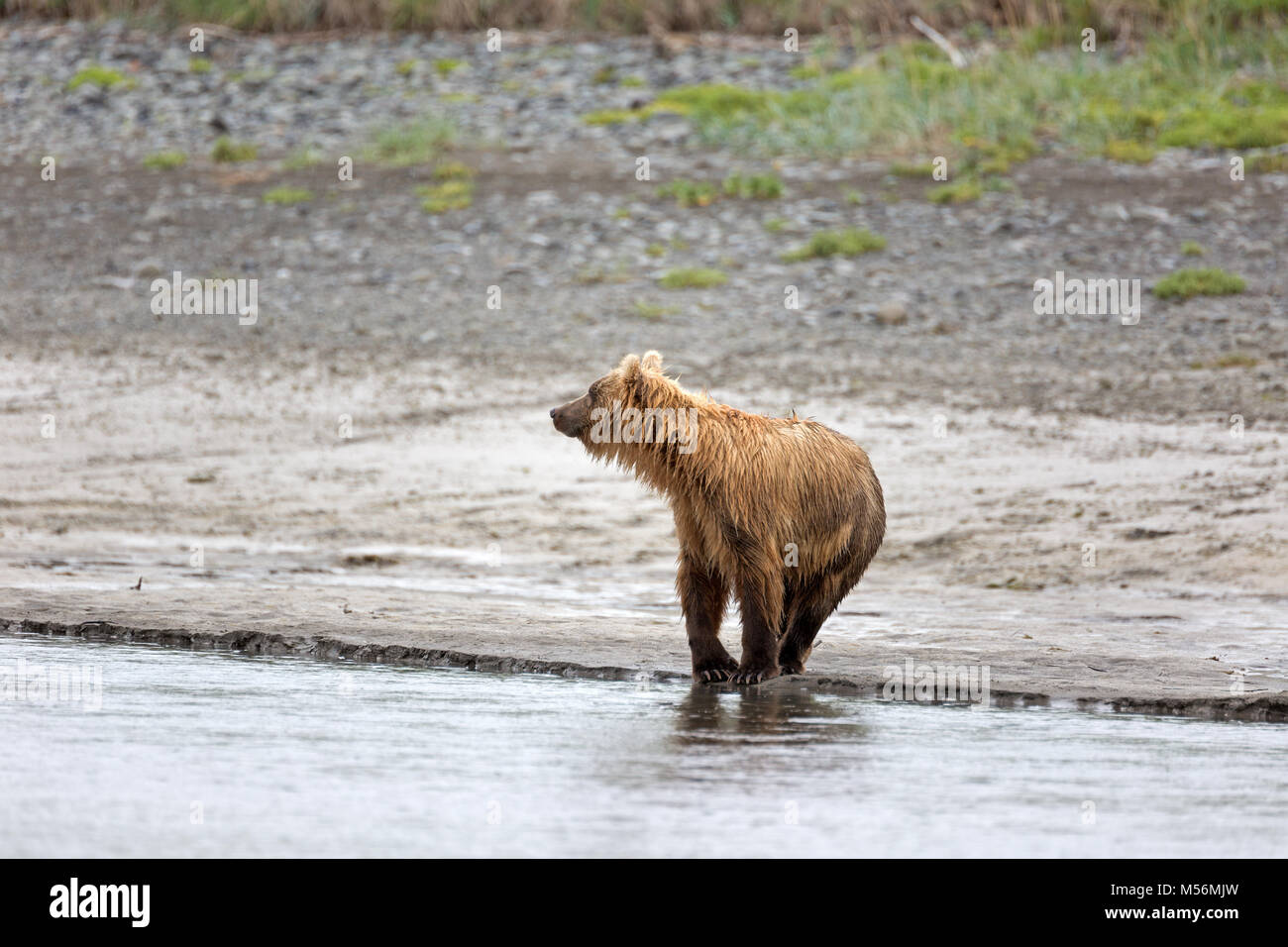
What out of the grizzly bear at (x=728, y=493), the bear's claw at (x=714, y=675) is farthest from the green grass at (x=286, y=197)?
the bear's claw at (x=714, y=675)

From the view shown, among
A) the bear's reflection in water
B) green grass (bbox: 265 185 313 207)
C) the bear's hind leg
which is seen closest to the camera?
the bear's reflection in water

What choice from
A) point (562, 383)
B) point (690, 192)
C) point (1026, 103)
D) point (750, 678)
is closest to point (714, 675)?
point (750, 678)

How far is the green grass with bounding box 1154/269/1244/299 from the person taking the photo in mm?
16781

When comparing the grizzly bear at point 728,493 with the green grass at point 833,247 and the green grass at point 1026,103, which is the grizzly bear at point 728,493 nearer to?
the green grass at point 833,247

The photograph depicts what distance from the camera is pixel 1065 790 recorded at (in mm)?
6289

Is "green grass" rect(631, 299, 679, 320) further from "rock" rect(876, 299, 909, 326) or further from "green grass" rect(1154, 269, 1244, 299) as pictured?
"green grass" rect(1154, 269, 1244, 299)

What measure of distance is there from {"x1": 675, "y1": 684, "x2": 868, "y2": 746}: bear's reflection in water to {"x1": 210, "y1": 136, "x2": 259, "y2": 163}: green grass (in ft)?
49.3

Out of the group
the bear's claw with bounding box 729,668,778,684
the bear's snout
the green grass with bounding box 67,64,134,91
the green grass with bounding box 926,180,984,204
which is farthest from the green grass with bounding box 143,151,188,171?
the bear's claw with bounding box 729,668,778,684

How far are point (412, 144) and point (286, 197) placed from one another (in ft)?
6.77

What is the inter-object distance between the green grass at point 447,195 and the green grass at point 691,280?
3137 mm

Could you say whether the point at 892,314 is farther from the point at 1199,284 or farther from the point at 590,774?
the point at 590,774

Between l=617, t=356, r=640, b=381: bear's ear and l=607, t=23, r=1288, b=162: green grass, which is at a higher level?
l=607, t=23, r=1288, b=162: green grass

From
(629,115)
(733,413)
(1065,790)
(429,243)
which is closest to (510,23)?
(629,115)

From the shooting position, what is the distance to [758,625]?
8273mm
